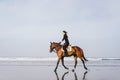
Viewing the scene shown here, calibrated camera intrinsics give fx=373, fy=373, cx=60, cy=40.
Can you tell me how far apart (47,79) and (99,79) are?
2759mm

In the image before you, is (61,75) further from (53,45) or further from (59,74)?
(53,45)

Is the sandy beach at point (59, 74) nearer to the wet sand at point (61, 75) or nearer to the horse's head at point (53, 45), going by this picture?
the wet sand at point (61, 75)

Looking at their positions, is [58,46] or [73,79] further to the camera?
[58,46]

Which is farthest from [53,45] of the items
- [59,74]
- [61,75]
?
[61,75]

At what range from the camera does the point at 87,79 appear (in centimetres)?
1980

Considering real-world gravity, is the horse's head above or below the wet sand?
above

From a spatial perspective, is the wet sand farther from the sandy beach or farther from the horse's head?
the horse's head

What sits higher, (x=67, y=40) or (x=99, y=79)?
(x=67, y=40)

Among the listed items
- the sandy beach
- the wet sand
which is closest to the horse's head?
the sandy beach

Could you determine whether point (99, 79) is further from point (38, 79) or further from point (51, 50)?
point (51, 50)

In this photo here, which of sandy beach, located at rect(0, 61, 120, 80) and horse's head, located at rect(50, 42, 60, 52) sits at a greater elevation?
horse's head, located at rect(50, 42, 60, 52)

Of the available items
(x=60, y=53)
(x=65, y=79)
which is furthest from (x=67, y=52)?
(x=65, y=79)

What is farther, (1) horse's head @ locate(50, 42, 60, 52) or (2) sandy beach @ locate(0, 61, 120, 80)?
(1) horse's head @ locate(50, 42, 60, 52)

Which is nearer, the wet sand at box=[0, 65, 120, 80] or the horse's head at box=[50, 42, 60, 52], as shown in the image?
the wet sand at box=[0, 65, 120, 80]
